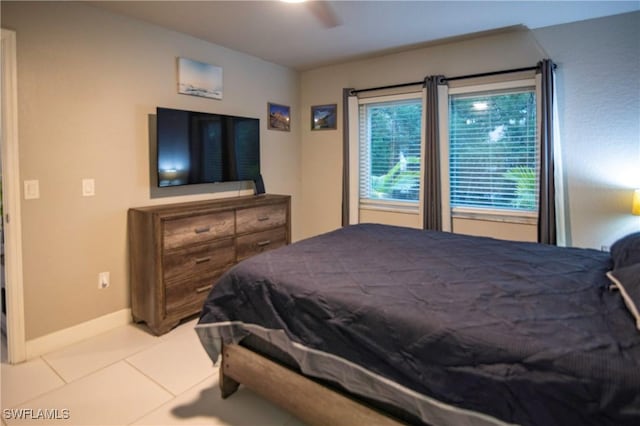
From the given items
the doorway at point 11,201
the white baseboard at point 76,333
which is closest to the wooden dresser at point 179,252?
the white baseboard at point 76,333

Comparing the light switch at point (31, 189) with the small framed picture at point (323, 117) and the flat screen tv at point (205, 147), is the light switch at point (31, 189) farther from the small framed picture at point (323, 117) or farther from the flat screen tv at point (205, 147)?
the small framed picture at point (323, 117)

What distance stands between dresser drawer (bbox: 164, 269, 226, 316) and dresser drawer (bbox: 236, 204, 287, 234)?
485 millimetres

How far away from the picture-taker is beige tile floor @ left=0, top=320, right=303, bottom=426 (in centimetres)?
192

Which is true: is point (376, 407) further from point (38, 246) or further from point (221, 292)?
point (38, 246)

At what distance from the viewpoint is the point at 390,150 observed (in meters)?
4.25

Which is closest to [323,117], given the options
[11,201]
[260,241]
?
[260,241]

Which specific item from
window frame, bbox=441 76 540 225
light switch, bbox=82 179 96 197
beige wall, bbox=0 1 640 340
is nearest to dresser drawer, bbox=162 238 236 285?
beige wall, bbox=0 1 640 340

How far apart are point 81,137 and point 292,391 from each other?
2381 mm

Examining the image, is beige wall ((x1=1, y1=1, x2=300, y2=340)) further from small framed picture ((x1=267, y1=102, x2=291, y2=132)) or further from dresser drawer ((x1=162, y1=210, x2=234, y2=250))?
small framed picture ((x1=267, y1=102, x2=291, y2=132))

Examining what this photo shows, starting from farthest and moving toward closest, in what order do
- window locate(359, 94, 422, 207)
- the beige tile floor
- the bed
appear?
window locate(359, 94, 422, 207)
the beige tile floor
the bed

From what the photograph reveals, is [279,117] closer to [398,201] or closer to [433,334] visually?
[398,201]

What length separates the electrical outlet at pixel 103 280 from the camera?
290 centimetres

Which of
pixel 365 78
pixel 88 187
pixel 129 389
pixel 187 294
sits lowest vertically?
pixel 129 389

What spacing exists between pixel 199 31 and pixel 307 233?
2.64 metres
